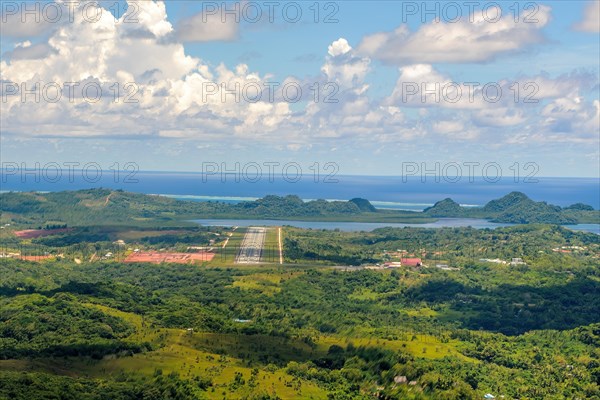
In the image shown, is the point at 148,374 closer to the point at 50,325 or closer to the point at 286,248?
the point at 50,325

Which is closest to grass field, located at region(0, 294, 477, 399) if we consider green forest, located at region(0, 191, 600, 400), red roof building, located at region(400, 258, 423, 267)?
green forest, located at region(0, 191, 600, 400)

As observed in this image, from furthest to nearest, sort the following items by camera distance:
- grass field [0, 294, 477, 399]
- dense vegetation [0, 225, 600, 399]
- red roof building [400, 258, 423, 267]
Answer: red roof building [400, 258, 423, 267] < dense vegetation [0, 225, 600, 399] < grass field [0, 294, 477, 399]

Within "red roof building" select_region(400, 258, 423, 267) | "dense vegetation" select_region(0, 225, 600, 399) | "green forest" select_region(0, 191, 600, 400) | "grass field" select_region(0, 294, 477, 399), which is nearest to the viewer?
"grass field" select_region(0, 294, 477, 399)

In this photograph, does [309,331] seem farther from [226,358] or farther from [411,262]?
[411,262]

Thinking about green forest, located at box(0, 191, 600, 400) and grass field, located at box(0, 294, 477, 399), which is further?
green forest, located at box(0, 191, 600, 400)

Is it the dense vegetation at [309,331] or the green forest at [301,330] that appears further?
the dense vegetation at [309,331]

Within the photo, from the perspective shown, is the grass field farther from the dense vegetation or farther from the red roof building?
the red roof building

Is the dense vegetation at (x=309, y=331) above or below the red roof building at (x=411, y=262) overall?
below

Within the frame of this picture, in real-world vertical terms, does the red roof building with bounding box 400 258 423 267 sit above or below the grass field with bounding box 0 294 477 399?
above

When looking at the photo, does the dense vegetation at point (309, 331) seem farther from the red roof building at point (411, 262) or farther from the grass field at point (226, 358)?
the red roof building at point (411, 262)

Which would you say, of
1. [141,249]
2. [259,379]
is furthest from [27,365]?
[141,249]

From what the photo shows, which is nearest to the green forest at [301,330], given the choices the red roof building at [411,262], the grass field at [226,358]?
the grass field at [226,358]
